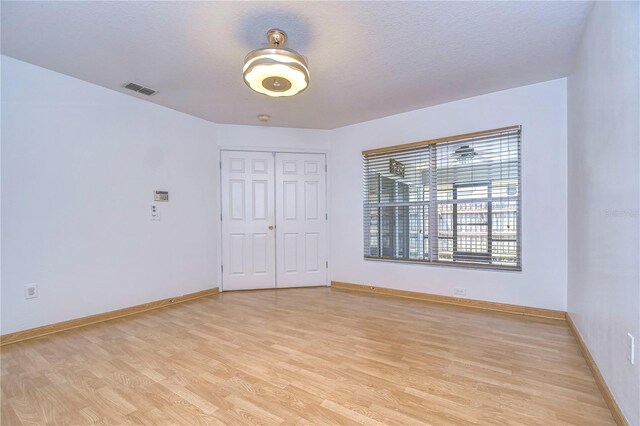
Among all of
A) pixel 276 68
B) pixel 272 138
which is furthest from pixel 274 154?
pixel 276 68

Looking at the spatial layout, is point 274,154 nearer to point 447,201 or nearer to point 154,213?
point 154,213

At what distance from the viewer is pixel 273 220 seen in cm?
468

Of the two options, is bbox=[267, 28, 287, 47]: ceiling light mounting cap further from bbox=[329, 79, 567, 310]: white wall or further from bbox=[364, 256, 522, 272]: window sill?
bbox=[364, 256, 522, 272]: window sill

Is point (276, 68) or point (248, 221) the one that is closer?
point (276, 68)

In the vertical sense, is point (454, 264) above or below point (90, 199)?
below

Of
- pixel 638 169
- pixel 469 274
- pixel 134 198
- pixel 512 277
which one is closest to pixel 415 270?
pixel 469 274

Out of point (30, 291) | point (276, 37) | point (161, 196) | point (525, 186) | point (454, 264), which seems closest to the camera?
point (276, 37)

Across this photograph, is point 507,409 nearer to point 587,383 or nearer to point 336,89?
point 587,383

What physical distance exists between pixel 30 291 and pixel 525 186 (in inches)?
204

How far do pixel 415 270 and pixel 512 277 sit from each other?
3.66ft

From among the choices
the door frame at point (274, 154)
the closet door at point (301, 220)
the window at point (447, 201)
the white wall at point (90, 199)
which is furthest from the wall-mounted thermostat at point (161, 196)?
the window at point (447, 201)

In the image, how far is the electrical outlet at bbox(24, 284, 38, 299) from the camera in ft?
8.83

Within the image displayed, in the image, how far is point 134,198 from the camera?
3.53 metres

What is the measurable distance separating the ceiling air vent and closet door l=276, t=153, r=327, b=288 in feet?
6.26
